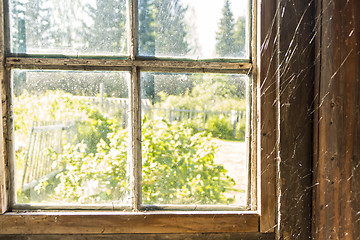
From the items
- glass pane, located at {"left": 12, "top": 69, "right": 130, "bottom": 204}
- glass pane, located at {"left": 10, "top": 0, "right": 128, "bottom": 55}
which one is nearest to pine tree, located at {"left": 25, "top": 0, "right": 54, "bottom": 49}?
glass pane, located at {"left": 10, "top": 0, "right": 128, "bottom": 55}

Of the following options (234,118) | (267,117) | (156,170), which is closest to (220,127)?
(234,118)

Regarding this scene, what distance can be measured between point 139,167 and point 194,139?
0.23m

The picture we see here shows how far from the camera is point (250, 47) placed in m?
1.13

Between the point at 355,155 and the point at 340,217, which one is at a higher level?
the point at 355,155

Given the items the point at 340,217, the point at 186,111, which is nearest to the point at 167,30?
the point at 186,111

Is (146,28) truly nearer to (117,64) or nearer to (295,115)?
(117,64)

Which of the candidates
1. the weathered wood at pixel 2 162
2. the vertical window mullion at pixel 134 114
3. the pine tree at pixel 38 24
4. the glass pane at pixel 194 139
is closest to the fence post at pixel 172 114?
the glass pane at pixel 194 139

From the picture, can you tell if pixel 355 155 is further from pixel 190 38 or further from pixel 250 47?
pixel 190 38

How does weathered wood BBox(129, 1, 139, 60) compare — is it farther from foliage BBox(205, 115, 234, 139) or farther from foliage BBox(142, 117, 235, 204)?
foliage BBox(205, 115, 234, 139)

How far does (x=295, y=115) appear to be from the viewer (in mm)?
1062

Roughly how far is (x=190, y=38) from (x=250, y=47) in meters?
0.22

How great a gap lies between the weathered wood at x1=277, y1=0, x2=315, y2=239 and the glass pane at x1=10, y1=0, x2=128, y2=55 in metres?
0.57

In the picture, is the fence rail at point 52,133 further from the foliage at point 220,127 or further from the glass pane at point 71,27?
the glass pane at point 71,27

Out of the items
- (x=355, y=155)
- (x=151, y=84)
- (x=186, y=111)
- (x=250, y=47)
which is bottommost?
(x=355, y=155)
